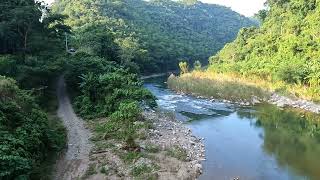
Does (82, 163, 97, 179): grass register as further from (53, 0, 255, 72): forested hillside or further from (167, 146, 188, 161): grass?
(53, 0, 255, 72): forested hillside

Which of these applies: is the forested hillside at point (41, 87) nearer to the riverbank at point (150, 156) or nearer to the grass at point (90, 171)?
the riverbank at point (150, 156)

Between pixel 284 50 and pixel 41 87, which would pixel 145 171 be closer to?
pixel 41 87

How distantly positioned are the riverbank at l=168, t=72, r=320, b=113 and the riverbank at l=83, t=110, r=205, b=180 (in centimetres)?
2009

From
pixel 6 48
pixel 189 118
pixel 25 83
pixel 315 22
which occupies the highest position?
pixel 315 22

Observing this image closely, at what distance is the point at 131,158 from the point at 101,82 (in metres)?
15.2

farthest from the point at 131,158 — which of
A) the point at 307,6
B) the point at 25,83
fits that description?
the point at 307,6

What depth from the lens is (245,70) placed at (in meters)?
67.8

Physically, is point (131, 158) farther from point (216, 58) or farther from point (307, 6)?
point (216, 58)

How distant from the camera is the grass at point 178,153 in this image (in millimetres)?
27172

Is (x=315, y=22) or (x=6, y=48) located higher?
(x=315, y=22)

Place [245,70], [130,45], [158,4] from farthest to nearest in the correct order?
1. [158,4]
2. [130,45]
3. [245,70]

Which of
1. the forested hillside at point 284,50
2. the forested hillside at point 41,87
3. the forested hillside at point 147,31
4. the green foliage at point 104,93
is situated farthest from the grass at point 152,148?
the forested hillside at point 147,31

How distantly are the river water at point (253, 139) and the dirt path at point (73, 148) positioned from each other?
766cm

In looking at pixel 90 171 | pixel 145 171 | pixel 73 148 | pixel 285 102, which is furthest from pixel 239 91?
pixel 90 171
